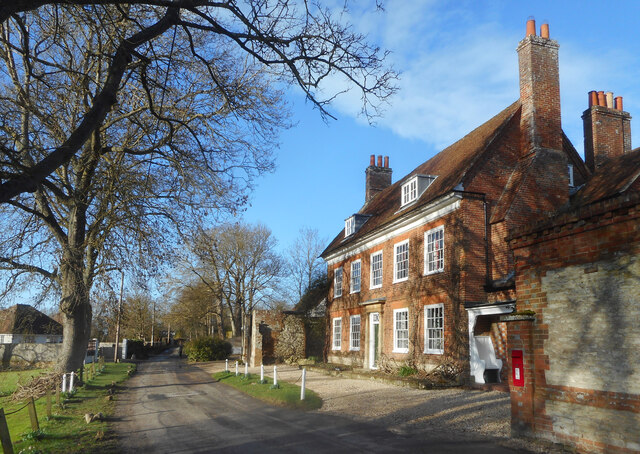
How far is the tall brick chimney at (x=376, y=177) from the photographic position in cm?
3391

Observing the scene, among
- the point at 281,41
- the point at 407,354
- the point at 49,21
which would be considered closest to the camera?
the point at 281,41

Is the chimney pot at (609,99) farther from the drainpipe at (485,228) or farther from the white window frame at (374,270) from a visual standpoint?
the white window frame at (374,270)

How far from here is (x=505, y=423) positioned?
1011cm

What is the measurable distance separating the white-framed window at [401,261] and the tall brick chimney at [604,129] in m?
8.49

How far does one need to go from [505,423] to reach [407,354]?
35.4 feet

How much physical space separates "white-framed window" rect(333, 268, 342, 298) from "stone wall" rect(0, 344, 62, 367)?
22500 millimetres

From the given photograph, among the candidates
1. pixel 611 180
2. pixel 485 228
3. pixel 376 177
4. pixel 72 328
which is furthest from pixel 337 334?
pixel 611 180

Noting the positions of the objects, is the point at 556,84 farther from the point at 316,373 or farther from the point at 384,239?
the point at 316,373

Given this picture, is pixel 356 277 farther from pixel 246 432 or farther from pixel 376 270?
pixel 246 432

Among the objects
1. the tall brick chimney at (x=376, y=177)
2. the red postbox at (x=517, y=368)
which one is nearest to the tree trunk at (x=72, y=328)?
the red postbox at (x=517, y=368)

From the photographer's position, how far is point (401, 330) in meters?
21.8

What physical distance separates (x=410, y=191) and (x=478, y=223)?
516 cm

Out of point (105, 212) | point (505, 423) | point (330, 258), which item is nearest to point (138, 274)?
point (105, 212)

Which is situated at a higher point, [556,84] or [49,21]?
[556,84]
